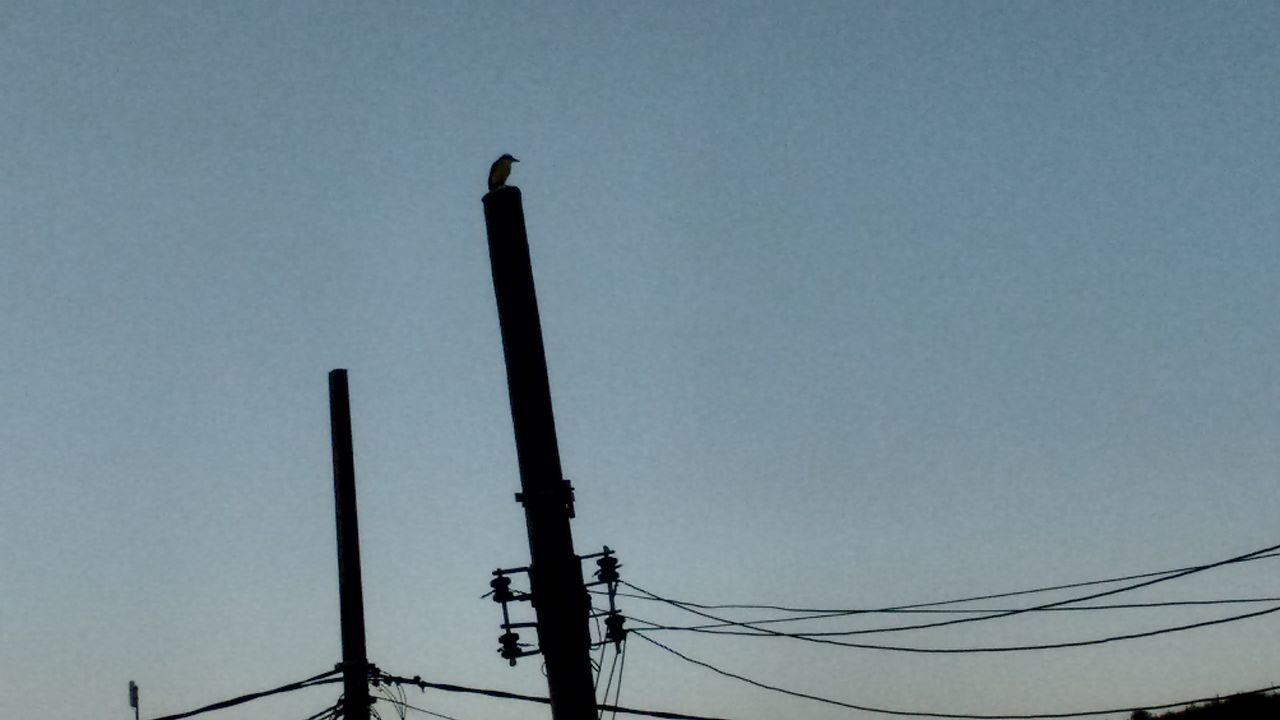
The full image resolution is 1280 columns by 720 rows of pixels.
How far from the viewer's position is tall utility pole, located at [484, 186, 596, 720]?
948 cm

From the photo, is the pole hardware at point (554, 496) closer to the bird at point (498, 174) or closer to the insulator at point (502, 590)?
the insulator at point (502, 590)

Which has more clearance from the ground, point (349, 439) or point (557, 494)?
point (349, 439)

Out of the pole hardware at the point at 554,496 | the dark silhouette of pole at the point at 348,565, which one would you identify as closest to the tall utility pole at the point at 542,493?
the pole hardware at the point at 554,496

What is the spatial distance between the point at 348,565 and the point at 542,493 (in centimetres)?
295

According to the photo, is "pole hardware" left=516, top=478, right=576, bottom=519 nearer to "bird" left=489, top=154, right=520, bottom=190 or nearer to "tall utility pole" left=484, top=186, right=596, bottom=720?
"tall utility pole" left=484, top=186, right=596, bottom=720

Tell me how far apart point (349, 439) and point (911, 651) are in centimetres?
662

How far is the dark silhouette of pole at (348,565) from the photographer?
1126cm

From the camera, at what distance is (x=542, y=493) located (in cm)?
981

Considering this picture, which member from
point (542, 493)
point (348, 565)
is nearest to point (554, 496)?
point (542, 493)

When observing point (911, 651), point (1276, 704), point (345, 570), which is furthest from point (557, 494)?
point (1276, 704)

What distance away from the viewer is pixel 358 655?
1131cm

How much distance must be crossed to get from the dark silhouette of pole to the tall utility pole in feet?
8.53

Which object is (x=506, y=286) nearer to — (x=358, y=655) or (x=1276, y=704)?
(x=358, y=655)

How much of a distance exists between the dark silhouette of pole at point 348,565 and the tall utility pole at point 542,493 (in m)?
2.60
